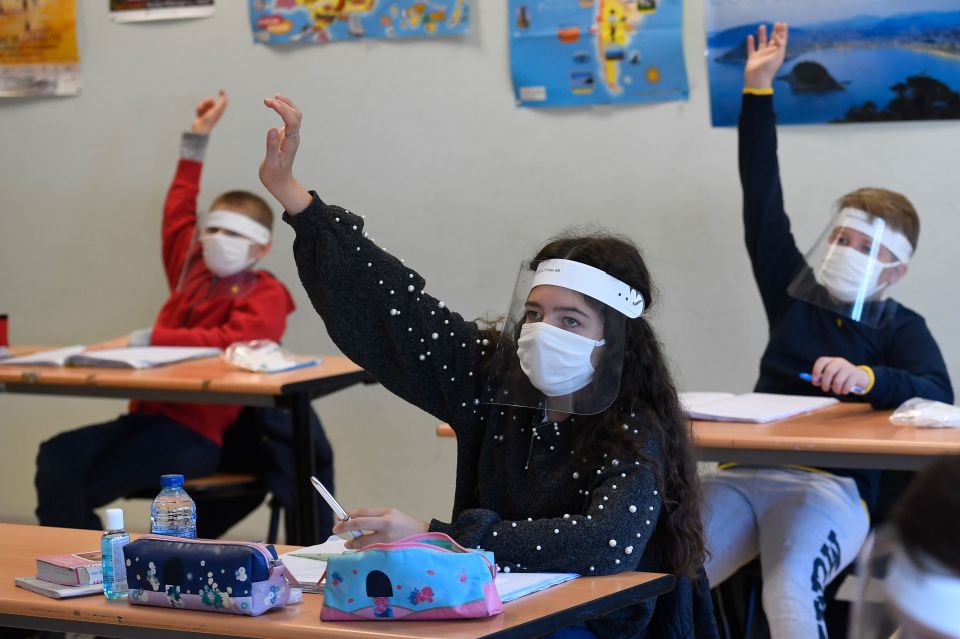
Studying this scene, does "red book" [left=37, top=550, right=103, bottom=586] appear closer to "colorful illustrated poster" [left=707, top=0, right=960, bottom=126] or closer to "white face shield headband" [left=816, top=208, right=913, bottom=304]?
"white face shield headband" [left=816, top=208, right=913, bottom=304]

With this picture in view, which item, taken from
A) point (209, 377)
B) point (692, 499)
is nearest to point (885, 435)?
point (692, 499)

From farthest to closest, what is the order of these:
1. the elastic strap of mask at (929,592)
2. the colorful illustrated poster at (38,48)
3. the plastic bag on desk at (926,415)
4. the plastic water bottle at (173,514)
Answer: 1. the colorful illustrated poster at (38,48)
2. the plastic bag on desk at (926,415)
3. the plastic water bottle at (173,514)
4. the elastic strap of mask at (929,592)

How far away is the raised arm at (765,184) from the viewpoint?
3.20 metres

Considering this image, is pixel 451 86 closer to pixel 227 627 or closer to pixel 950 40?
pixel 950 40

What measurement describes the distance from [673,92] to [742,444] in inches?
59.9

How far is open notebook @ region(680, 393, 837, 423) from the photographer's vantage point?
268 cm

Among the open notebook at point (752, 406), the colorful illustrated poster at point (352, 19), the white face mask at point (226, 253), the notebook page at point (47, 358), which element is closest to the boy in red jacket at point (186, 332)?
A: the white face mask at point (226, 253)

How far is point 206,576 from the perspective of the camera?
5.21ft

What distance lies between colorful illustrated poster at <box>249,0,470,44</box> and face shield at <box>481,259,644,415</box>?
2.03m

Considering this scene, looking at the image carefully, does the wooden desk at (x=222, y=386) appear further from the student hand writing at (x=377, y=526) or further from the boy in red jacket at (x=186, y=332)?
the student hand writing at (x=377, y=526)

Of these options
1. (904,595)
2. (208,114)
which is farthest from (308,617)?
(208,114)

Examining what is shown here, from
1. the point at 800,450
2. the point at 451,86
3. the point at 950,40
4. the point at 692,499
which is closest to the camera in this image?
the point at 692,499

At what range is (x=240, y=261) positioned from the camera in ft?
12.1

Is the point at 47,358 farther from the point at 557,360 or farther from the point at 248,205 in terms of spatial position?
the point at 557,360
